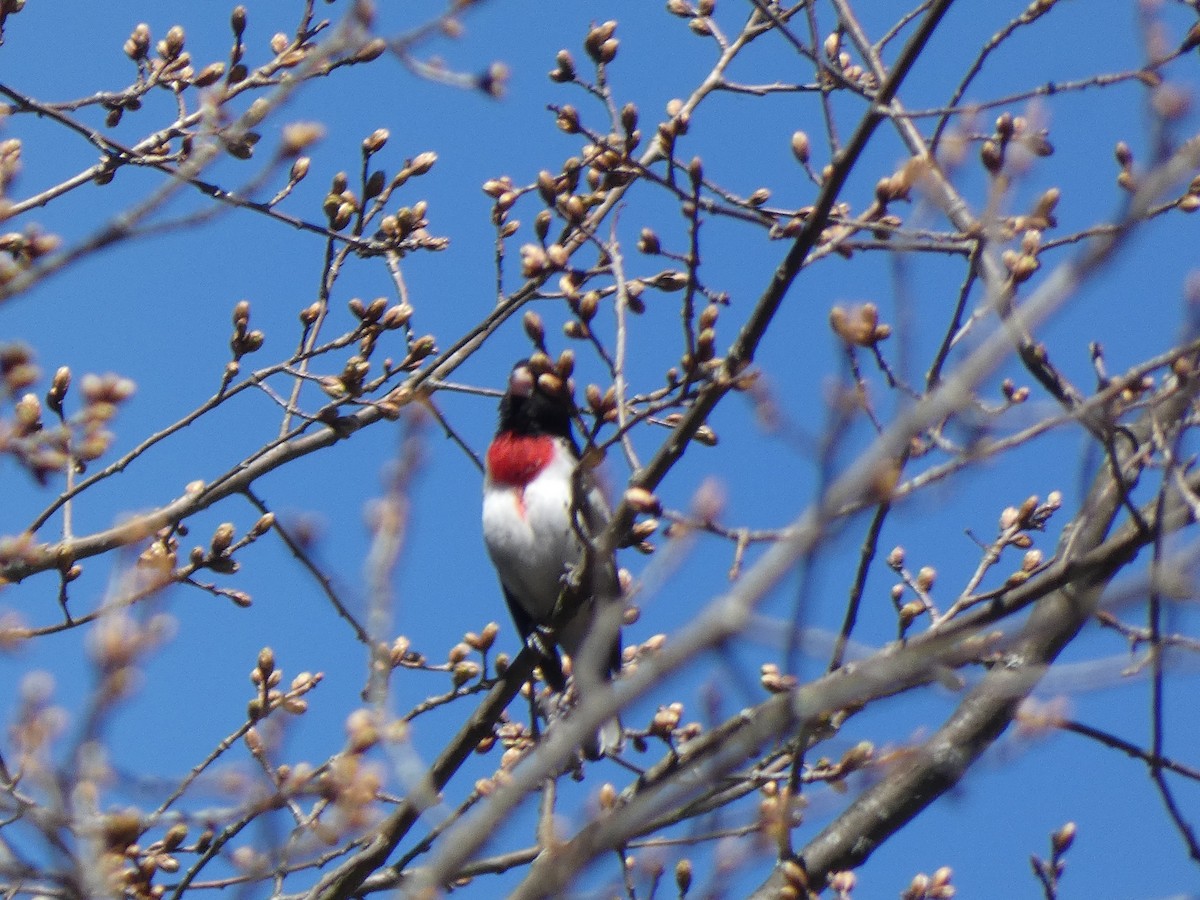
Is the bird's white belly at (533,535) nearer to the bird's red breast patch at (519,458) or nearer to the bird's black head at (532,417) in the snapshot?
the bird's red breast patch at (519,458)

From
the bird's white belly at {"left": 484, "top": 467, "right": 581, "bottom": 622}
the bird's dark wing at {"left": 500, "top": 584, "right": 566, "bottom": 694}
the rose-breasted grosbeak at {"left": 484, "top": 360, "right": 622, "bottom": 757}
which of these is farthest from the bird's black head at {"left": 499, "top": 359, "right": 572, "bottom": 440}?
the bird's dark wing at {"left": 500, "top": 584, "right": 566, "bottom": 694}

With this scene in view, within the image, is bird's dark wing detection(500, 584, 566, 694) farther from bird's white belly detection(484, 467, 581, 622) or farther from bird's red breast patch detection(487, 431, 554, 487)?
bird's red breast patch detection(487, 431, 554, 487)

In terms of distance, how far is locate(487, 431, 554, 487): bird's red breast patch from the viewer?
5789 millimetres

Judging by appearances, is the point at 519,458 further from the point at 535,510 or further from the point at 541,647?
the point at 541,647

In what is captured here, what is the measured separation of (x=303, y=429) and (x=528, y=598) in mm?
1943

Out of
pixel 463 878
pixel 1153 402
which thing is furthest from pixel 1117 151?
pixel 463 878

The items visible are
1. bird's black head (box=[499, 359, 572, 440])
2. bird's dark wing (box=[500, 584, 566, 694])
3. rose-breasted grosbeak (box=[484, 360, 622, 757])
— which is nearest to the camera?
bird's dark wing (box=[500, 584, 566, 694])

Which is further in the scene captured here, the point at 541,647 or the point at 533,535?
the point at 533,535

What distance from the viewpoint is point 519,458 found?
583 cm

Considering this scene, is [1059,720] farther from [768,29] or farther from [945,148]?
[768,29]

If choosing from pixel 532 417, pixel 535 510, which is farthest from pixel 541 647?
pixel 532 417

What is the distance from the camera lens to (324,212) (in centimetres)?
474

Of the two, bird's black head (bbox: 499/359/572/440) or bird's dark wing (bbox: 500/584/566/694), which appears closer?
bird's dark wing (bbox: 500/584/566/694)

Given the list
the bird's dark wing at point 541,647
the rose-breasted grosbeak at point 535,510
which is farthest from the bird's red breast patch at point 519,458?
the bird's dark wing at point 541,647
